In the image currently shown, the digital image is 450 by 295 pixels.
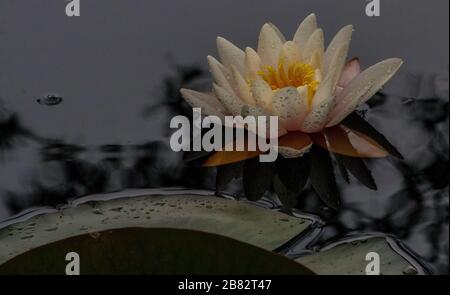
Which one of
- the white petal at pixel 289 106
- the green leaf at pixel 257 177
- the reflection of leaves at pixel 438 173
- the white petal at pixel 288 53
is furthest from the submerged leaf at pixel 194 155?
the reflection of leaves at pixel 438 173

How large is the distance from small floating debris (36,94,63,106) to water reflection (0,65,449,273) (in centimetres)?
9

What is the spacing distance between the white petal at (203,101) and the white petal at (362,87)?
12.3 inches

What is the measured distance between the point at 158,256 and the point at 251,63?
697 mm

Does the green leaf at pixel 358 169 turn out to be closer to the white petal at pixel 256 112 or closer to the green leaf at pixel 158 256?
the white petal at pixel 256 112

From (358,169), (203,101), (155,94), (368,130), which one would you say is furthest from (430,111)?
(155,94)

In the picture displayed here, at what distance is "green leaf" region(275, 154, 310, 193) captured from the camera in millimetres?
1765

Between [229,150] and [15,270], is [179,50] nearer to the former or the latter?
[229,150]

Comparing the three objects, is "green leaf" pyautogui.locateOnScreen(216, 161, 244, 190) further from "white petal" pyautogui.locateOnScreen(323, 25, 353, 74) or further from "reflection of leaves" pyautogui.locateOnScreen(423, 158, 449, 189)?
"reflection of leaves" pyautogui.locateOnScreen(423, 158, 449, 189)

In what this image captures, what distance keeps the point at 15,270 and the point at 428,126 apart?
3.79 ft

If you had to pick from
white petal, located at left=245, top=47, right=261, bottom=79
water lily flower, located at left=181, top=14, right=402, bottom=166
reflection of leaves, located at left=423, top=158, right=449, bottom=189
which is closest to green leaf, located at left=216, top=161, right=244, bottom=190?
water lily flower, located at left=181, top=14, right=402, bottom=166

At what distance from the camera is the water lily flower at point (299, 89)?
177 cm
